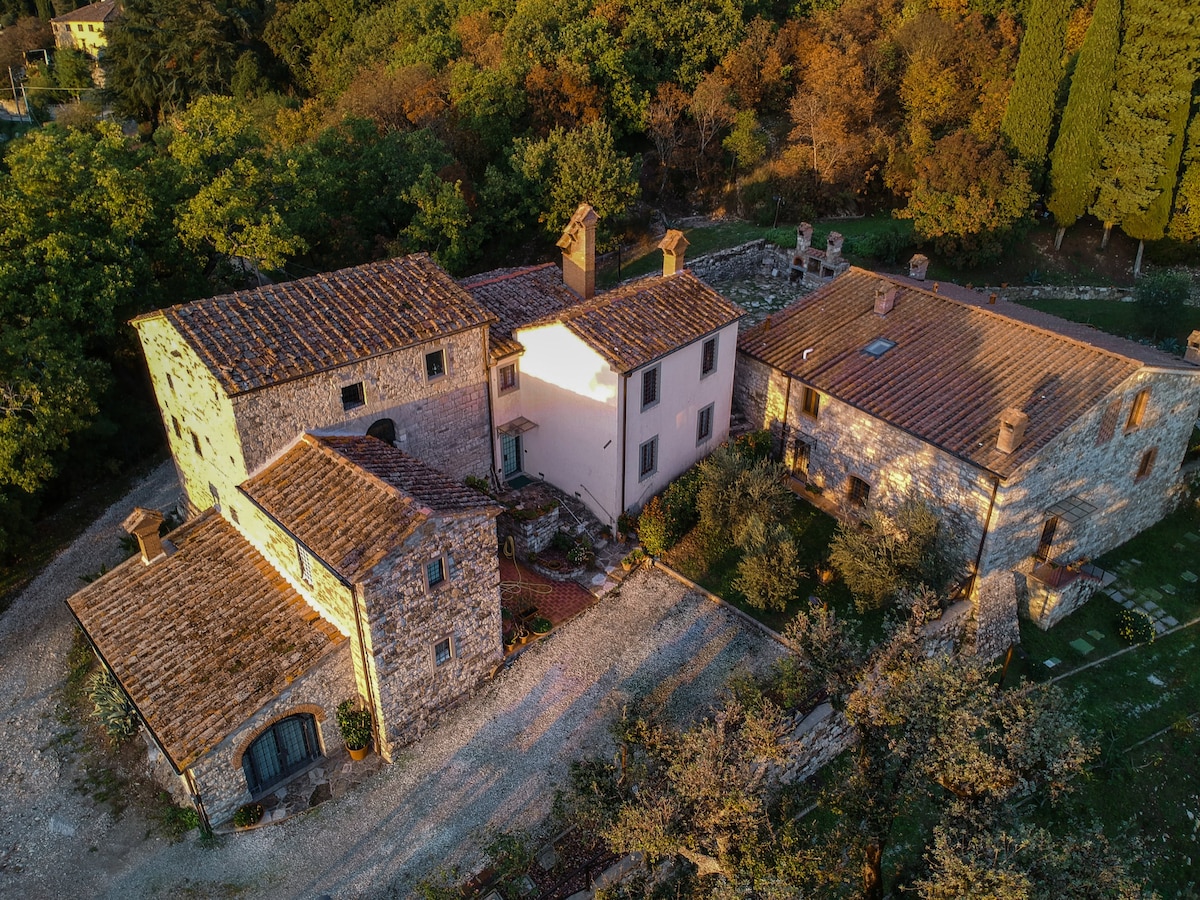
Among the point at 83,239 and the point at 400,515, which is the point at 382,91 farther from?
the point at 400,515

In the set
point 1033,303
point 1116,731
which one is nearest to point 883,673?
point 1116,731

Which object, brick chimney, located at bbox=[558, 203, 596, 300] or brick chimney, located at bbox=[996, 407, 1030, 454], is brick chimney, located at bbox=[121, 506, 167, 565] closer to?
brick chimney, located at bbox=[558, 203, 596, 300]

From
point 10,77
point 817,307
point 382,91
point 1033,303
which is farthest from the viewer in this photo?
point 10,77

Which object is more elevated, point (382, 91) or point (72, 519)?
point (382, 91)

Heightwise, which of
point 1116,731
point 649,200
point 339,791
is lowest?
point 1116,731

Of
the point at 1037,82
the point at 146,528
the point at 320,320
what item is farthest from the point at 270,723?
the point at 1037,82

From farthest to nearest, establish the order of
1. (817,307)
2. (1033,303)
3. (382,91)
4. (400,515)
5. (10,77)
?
(10,77), (382,91), (1033,303), (817,307), (400,515)

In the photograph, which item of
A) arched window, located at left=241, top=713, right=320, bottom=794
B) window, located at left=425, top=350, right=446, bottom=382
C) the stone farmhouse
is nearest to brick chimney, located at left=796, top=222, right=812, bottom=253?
the stone farmhouse
